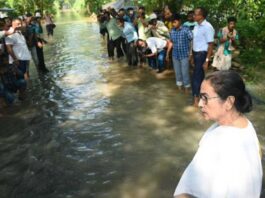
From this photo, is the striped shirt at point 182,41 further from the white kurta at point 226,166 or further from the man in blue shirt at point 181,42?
the white kurta at point 226,166

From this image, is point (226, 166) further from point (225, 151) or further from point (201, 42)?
point (201, 42)

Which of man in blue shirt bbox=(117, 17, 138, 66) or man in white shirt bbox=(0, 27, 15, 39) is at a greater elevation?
man in white shirt bbox=(0, 27, 15, 39)

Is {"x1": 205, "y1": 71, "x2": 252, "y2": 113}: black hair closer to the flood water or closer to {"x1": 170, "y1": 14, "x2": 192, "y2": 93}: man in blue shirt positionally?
the flood water

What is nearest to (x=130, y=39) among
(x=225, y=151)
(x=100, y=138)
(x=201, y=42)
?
(x=201, y=42)

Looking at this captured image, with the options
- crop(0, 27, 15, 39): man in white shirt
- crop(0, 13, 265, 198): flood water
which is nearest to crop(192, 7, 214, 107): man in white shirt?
crop(0, 13, 265, 198): flood water

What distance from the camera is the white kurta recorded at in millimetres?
1702

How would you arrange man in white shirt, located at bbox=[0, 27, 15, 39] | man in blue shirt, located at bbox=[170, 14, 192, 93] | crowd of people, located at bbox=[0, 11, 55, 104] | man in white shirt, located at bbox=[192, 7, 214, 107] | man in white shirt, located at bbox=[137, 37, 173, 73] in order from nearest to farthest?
man in white shirt, located at bbox=[192, 7, 214, 107], man in blue shirt, located at bbox=[170, 14, 192, 93], crowd of people, located at bbox=[0, 11, 55, 104], man in white shirt, located at bbox=[0, 27, 15, 39], man in white shirt, located at bbox=[137, 37, 173, 73]

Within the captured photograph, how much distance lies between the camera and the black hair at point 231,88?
6.12 ft

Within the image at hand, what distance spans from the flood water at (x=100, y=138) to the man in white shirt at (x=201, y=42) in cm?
83

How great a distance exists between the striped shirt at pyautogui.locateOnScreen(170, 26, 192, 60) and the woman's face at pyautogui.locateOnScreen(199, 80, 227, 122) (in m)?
5.64

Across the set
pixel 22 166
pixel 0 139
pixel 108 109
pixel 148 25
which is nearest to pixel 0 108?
pixel 0 139

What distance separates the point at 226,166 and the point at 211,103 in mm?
371

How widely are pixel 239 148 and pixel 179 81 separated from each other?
6.66m

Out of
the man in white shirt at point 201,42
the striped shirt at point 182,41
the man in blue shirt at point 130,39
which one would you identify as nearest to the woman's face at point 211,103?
the man in white shirt at point 201,42
